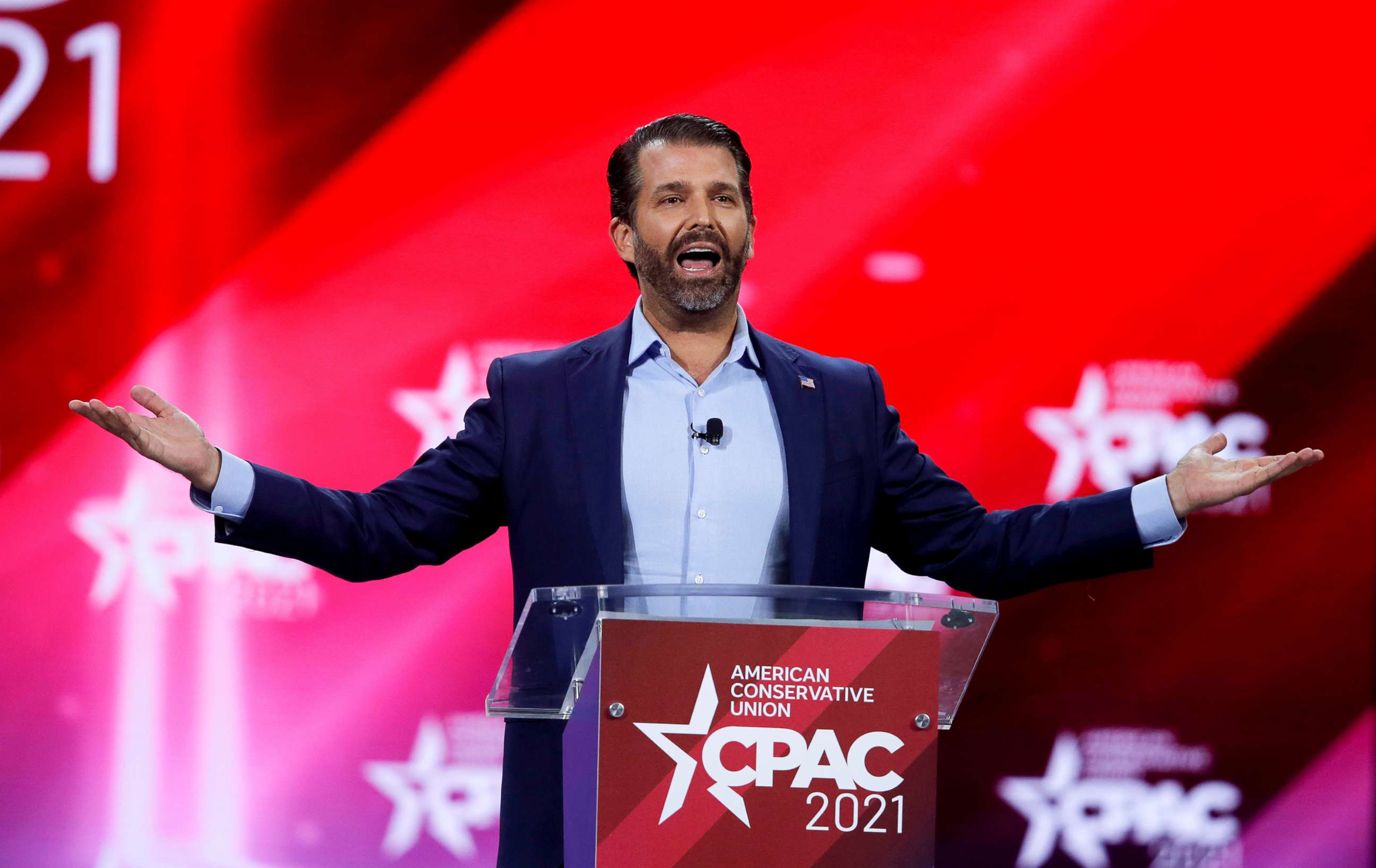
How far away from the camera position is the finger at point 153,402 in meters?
1.70

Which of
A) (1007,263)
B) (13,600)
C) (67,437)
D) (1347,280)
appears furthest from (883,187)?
(13,600)

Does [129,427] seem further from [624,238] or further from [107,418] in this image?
[624,238]

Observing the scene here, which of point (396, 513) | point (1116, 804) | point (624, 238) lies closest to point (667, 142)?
point (624, 238)

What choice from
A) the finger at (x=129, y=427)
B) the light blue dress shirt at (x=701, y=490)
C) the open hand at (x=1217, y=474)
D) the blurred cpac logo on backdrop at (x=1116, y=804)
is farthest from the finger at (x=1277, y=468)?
the blurred cpac logo on backdrop at (x=1116, y=804)

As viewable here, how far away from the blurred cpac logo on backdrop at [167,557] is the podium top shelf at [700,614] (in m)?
1.93

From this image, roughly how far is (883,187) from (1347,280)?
1.31m

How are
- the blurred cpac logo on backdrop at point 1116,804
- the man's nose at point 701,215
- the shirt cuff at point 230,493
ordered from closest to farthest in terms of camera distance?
the shirt cuff at point 230,493, the man's nose at point 701,215, the blurred cpac logo on backdrop at point 1116,804

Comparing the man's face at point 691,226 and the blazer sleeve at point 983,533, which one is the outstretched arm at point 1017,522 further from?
the man's face at point 691,226

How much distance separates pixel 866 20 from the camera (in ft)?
11.4

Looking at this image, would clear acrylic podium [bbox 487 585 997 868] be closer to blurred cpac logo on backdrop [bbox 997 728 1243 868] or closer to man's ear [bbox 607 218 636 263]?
man's ear [bbox 607 218 636 263]

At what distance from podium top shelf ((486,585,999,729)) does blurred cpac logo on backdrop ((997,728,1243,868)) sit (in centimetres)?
207

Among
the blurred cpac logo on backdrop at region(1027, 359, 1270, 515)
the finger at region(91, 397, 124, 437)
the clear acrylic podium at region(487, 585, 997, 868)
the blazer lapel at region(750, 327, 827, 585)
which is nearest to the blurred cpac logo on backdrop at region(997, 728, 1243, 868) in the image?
the blurred cpac logo on backdrop at region(1027, 359, 1270, 515)

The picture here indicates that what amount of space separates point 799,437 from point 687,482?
8.1 inches

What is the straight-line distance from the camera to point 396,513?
208 cm
